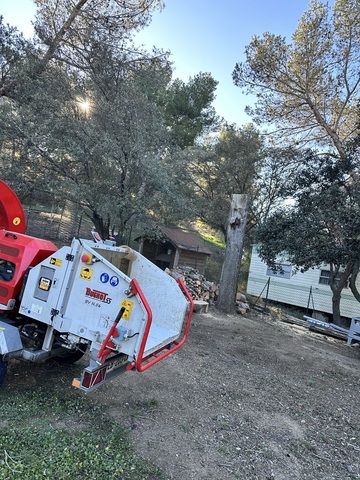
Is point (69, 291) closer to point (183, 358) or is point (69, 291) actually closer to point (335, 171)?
point (183, 358)

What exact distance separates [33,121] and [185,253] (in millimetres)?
10644

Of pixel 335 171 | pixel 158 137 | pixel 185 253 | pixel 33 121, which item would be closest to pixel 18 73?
pixel 33 121

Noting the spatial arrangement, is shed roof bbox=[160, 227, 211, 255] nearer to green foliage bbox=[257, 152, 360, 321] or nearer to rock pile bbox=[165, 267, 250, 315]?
rock pile bbox=[165, 267, 250, 315]

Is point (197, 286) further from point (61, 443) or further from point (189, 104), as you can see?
point (189, 104)

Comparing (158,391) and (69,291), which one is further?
(158,391)

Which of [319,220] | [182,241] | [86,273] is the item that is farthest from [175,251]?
[86,273]

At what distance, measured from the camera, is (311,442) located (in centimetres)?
349

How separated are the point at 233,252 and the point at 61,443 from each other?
344 inches

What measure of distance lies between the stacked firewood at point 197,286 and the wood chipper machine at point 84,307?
6.66 meters

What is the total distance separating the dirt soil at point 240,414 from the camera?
2918 millimetres

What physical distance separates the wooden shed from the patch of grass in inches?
521

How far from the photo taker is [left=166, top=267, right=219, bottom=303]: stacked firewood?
1070 cm

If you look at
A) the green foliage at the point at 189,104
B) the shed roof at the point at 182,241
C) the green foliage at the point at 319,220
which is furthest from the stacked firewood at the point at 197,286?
the green foliage at the point at 189,104

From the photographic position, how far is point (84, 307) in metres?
3.08
